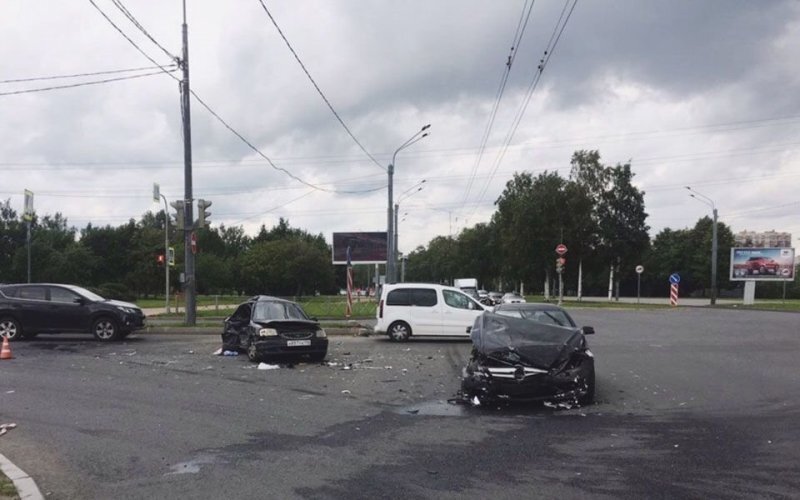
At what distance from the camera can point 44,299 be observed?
18.0 metres

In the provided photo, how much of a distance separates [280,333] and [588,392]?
6934 millimetres

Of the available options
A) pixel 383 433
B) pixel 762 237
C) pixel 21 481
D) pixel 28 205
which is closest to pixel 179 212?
pixel 28 205

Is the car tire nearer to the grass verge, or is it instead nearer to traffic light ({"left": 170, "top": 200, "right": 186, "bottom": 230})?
the grass verge

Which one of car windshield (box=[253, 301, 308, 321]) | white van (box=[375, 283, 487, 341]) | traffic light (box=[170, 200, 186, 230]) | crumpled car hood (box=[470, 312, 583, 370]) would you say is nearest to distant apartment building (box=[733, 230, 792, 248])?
white van (box=[375, 283, 487, 341])

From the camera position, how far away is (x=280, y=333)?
1359 cm

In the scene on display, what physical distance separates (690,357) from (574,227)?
45434 mm

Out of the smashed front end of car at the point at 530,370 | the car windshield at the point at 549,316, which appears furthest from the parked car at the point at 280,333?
the smashed front end of car at the point at 530,370

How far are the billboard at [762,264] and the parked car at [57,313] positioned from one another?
157 ft

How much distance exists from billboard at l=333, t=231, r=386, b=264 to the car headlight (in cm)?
5247

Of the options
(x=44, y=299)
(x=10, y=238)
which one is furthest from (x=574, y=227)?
(x=10, y=238)

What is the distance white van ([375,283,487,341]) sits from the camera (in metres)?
18.7

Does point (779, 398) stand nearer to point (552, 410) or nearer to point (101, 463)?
point (552, 410)

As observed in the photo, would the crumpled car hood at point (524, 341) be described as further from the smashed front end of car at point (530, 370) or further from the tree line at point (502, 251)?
the tree line at point (502, 251)

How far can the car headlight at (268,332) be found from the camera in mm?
13539
